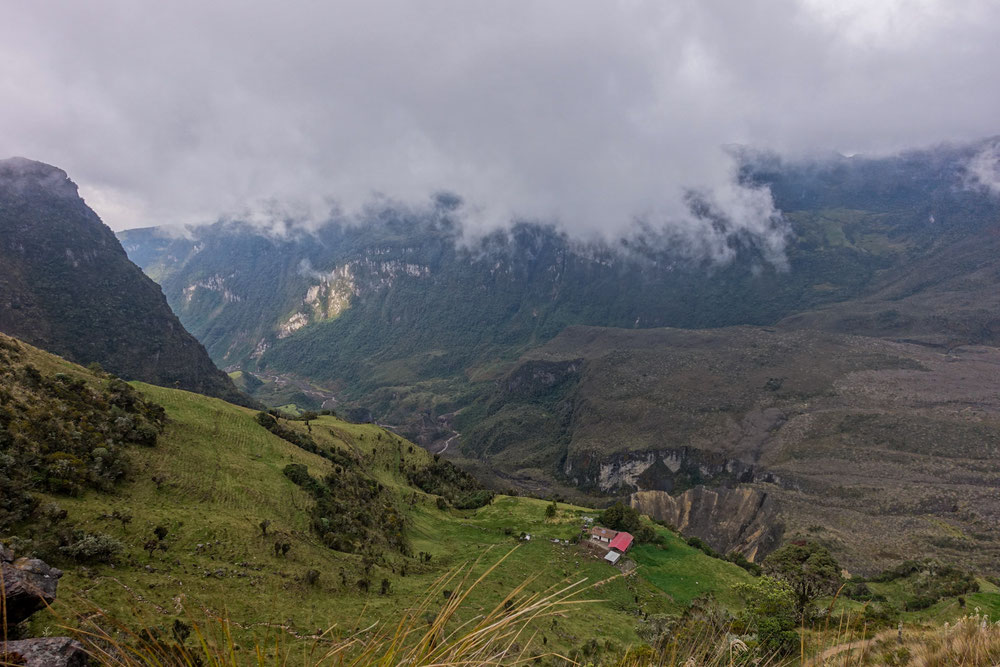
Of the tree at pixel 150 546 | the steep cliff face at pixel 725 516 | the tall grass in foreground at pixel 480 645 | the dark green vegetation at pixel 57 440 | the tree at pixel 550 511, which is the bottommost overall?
the steep cliff face at pixel 725 516

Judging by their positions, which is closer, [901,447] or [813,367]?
[901,447]

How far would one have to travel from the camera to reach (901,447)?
67188 mm

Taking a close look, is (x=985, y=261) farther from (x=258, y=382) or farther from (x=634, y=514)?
(x=258, y=382)

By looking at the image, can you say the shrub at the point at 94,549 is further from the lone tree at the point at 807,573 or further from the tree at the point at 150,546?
the lone tree at the point at 807,573

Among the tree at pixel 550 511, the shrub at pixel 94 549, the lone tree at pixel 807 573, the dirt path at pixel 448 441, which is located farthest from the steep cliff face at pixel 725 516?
the dirt path at pixel 448 441

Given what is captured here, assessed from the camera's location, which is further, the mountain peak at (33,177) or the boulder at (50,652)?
the mountain peak at (33,177)

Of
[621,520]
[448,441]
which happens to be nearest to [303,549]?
[621,520]

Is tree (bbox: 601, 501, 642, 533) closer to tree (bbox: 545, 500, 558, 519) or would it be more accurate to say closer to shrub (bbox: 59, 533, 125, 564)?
tree (bbox: 545, 500, 558, 519)

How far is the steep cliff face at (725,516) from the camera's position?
57.7 metres

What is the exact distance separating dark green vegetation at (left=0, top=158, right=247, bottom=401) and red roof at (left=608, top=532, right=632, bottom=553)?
91589 mm

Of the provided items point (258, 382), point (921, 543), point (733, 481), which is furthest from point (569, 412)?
point (258, 382)

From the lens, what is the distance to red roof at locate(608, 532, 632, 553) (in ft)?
124

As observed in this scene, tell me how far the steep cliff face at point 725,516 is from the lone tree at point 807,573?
109 feet

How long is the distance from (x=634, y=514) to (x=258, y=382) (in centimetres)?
18476
